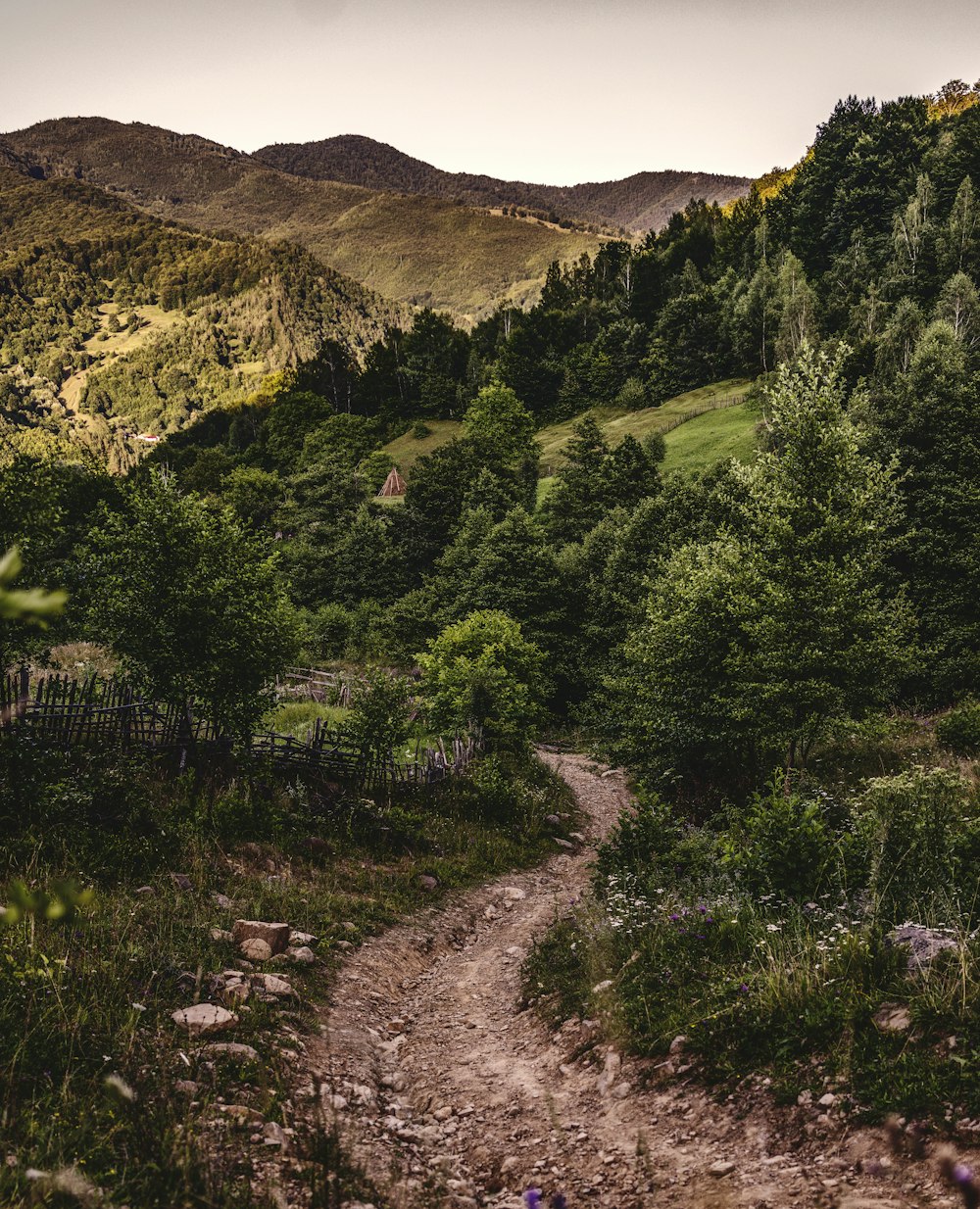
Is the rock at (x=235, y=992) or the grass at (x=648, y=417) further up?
the grass at (x=648, y=417)

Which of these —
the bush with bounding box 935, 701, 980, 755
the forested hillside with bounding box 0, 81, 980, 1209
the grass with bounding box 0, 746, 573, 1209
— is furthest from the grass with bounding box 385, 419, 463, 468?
the grass with bounding box 0, 746, 573, 1209

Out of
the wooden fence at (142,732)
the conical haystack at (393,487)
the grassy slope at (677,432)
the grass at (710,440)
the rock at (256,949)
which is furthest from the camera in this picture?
the conical haystack at (393,487)

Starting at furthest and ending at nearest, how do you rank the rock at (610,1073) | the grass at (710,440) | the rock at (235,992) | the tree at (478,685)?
the grass at (710,440) → the tree at (478,685) → the rock at (235,992) → the rock at (610,1073)

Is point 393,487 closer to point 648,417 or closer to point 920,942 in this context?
point 648,417

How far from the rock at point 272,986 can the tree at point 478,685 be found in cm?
1480

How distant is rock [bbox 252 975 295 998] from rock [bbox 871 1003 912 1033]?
6064 mm

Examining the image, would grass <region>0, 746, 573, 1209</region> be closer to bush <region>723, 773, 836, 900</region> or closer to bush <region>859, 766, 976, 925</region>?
bush <region>723, 773, 836, 900</region>

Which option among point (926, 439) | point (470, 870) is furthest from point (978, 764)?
point (926, 439)

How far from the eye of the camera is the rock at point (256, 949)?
862 centimetres

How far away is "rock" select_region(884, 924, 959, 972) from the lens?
5508 mm

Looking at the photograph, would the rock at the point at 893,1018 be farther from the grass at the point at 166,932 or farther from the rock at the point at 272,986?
the rock at the point at 272,986

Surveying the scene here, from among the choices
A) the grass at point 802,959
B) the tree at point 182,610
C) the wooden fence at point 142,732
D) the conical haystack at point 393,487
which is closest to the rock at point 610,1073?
the grass at point 802,959

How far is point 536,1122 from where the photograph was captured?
6.07 meters

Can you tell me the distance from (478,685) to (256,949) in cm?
1587
